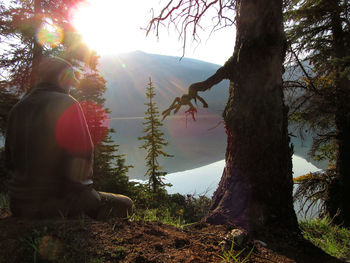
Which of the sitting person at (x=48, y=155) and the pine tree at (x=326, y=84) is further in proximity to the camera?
the pine tree at (x=326, y=84)

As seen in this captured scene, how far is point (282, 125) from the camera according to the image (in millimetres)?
3264

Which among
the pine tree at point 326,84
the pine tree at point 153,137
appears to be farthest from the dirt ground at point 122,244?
the pine tree at point 153,137

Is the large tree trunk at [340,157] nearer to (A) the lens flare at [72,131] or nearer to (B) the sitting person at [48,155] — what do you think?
(A) the lens flare at [72,131]

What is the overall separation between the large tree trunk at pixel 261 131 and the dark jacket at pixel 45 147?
82.2 inches

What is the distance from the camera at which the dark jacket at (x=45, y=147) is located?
2465 millimetres

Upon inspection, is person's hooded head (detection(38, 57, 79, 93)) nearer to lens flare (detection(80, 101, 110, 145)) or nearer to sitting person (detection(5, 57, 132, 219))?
sitting person (detection(5, 57, 132, 219))

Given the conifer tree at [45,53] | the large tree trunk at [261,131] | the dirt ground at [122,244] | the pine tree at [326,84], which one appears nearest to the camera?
the dirt ground at [122,244]

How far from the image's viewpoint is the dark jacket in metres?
2.46

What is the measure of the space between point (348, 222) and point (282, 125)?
7.53 meters

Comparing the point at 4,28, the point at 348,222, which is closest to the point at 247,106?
the point at 348,222

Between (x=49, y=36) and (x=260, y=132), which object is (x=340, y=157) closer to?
(x=260, y=132)

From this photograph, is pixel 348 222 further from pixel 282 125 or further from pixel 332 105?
pixel 282 125

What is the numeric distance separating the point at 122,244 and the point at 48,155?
50.9 inches

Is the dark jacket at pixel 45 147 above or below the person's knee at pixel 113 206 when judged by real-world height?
above
